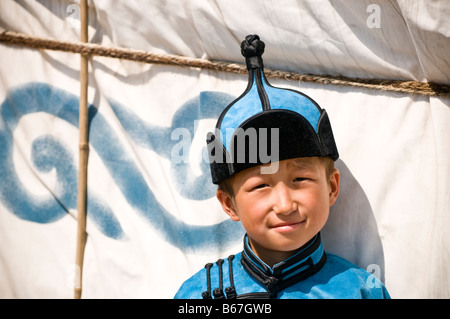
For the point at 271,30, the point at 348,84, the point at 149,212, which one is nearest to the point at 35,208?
the point at 149,212

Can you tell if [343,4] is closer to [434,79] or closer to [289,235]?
[434,79]

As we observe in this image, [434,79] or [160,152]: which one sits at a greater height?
[434,79]

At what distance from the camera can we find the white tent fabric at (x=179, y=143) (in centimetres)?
164

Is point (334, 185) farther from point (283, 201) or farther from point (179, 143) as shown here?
point (179, 143)

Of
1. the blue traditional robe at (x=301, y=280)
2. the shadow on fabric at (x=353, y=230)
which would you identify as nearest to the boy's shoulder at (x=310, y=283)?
the blue traditional robe at (x=301, y=280)

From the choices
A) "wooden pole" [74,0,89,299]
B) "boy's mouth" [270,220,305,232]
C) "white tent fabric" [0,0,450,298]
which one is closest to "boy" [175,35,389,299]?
"boy's mouth" [270,220,305,232]

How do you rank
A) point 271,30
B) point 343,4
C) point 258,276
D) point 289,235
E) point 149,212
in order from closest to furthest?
point 289,235 < point 258,276 < point 343,4 < point 271,30 < point 149,212

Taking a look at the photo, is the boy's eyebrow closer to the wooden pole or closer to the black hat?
the black hat

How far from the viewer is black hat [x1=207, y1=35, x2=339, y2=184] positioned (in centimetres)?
141

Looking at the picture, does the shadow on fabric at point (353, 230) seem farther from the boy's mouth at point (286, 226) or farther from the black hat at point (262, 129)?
the boy's mouth at point (286, 226)

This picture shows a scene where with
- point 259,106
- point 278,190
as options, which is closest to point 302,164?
point 278,190

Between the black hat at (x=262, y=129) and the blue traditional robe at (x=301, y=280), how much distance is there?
1.06 ft

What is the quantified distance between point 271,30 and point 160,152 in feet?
2.21
